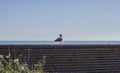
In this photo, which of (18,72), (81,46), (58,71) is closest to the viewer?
(18,72)

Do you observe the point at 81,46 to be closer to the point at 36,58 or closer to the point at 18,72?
the point at 36,58

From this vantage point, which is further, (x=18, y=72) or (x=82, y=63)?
(x=82, y=63)

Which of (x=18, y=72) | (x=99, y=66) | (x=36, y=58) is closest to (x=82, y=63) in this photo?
Result: (x=99, y=66)

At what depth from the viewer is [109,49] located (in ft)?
39.4

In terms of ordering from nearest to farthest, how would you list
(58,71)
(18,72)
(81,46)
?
(18,72)
(58,71)
(81,46)

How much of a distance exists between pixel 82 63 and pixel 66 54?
22.8 inches

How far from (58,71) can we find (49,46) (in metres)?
0.99

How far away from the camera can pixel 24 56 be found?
11.1 m

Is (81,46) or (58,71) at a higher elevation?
(81,46)

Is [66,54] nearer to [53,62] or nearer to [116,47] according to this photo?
[53,62]

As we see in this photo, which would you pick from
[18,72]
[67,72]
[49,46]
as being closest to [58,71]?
[67,72]

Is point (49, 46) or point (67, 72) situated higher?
point (49, 46)

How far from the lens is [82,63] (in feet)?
Result: 37.2

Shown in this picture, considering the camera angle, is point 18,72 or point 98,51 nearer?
point 18,72
